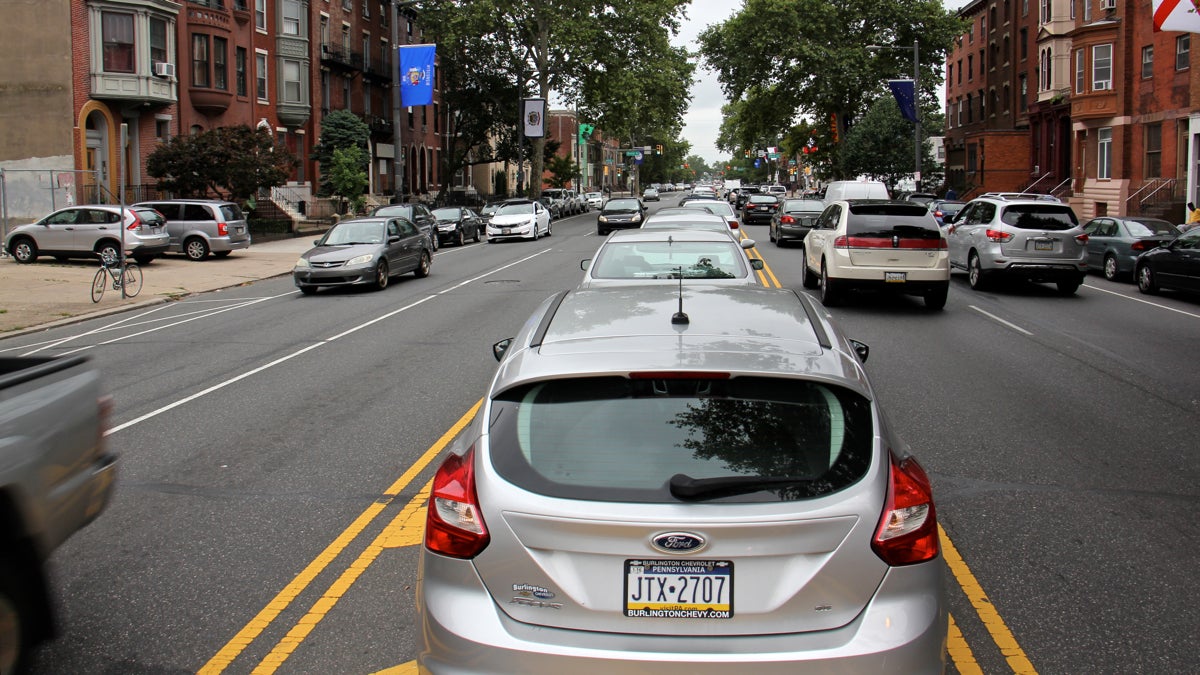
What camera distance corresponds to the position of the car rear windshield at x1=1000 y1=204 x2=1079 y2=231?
62.4ft

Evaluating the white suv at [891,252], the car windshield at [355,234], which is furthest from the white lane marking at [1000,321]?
the car windshield at [355,234]

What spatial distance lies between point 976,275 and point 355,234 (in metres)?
13.0

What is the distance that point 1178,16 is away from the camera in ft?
51.0

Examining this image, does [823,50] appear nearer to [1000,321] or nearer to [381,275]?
[381,275]

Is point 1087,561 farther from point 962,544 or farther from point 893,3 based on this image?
point 893,3

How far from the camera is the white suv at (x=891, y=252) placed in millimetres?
16250

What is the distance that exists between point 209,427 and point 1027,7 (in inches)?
2186

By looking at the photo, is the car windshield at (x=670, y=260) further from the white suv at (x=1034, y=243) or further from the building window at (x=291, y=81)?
the building window at (x=291, y=81)

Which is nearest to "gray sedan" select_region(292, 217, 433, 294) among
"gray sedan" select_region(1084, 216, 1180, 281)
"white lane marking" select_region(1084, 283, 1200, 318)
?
"white lane marking" select_region(1084, 283, 1200, 318)

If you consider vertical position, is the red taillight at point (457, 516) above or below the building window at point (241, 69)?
below

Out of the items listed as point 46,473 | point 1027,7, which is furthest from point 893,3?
point 46,473

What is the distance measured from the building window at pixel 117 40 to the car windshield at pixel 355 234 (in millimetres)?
16762

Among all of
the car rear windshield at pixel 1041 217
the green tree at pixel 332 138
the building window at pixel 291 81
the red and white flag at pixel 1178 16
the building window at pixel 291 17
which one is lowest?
the car rear windshield at pixel 1041 217

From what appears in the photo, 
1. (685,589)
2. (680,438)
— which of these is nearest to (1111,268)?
(680,438)
